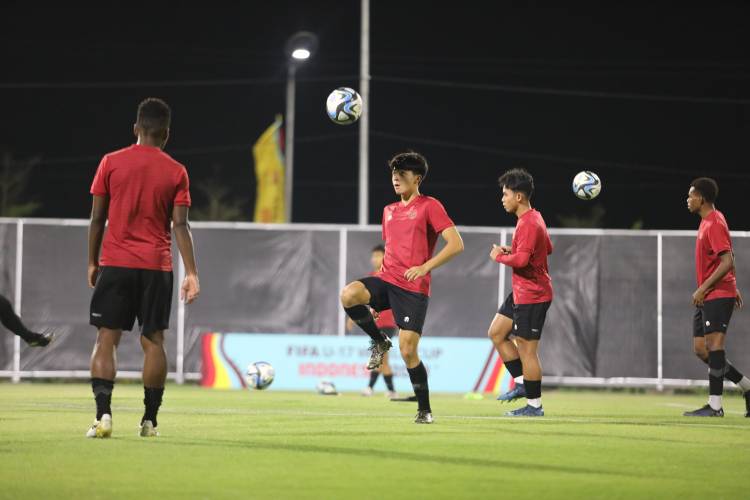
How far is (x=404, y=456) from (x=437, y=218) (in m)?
3.49

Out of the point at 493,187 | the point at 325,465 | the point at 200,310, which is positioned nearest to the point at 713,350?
the point at 325,465

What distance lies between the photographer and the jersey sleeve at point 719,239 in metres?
13.2

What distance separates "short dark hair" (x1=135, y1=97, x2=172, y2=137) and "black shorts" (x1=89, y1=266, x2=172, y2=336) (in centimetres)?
104

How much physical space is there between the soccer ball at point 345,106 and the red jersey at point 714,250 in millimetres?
4054

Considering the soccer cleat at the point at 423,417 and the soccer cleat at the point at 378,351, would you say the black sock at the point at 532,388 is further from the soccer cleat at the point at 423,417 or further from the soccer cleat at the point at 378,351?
the soccer cleat at the point at 378,351

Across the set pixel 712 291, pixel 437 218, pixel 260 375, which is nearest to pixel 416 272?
Result: pixel 437 218

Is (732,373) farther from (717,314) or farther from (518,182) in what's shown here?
(518,182)

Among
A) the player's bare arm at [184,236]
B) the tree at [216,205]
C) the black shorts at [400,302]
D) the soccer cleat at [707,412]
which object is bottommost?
the soccer cleat at [707,412]

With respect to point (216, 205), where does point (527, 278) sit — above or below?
below

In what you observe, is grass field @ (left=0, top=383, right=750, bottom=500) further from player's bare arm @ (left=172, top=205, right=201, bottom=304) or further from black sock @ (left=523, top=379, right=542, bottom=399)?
player's bare arm @ (left=172, top=205, right=201, bottom=304)

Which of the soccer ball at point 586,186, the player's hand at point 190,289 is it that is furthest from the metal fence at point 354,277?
the player's hand at point 190,289

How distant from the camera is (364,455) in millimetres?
8070

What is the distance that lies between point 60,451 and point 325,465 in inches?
71.9

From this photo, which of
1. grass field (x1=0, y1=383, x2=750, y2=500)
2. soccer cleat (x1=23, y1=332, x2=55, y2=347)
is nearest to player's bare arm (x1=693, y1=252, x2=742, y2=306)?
grass field (x1=0, y1=383, x2=750, y2=500)
